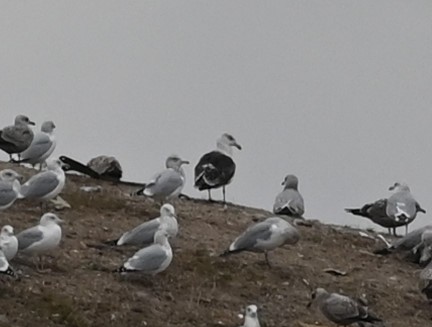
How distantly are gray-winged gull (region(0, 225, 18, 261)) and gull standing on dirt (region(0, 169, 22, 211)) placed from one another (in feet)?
6.08

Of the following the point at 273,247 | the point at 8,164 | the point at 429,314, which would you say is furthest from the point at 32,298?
the point at 8,164

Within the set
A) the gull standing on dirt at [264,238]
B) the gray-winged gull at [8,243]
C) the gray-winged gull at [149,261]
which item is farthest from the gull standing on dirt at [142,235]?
the gray-winged gull at [8,243]

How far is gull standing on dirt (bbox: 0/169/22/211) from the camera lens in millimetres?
17938

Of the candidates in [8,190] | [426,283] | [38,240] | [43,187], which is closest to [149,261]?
[38,240]

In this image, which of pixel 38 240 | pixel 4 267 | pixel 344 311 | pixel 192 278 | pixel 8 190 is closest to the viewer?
pixel 4 267

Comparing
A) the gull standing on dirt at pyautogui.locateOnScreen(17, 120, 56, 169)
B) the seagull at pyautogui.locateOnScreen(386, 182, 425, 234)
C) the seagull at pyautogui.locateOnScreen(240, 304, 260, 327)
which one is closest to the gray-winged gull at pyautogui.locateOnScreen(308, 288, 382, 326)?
the seagull at pyautogui.locateOnScreen(240, 304, 260, 327)

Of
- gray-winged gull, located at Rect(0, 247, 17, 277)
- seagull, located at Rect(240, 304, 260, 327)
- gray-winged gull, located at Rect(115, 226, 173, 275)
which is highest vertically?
gray-winged gull, located at Rect(115, 226, 173, 275)

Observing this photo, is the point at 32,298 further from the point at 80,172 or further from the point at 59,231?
the point at 80,172

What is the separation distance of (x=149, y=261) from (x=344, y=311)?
2.43m

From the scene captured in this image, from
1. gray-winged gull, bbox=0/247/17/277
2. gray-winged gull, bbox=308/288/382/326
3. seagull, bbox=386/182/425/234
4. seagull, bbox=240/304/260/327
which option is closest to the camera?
gray-winged gull, bbox=0/247/17/277

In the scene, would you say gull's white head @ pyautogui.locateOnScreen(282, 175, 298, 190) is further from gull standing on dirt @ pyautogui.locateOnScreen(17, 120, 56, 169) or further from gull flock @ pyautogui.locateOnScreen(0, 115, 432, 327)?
gull standing on dirt @ pyautogui.locateOnScreen(17, 120, 56, 169)

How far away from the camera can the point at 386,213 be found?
75.8 ft

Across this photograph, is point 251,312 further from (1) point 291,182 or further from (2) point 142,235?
(1) point 291,182

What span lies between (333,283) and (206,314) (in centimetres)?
276
